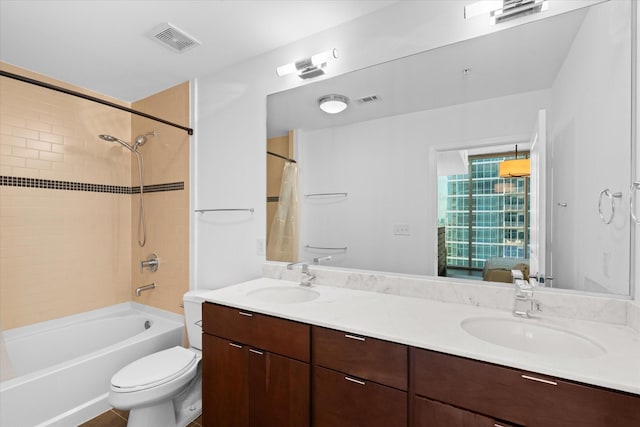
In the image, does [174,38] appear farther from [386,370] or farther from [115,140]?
[386,370]

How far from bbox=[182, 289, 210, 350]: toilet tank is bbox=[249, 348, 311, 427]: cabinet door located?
91cm

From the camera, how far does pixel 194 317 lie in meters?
2.21

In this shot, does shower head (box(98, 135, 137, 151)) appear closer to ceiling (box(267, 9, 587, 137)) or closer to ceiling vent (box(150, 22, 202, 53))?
ceiling vent (box(150, 22, 202, 53))

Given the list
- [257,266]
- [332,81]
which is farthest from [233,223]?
[332,81]

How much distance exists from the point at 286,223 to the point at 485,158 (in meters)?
1.26

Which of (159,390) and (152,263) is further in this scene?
(152,263)

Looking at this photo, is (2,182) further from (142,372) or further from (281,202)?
(281,202)

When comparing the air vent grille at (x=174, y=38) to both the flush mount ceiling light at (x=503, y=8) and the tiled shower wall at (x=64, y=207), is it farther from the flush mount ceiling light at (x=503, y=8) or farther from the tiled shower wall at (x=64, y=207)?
the flush mount ceiling light at (x=503, y=8)

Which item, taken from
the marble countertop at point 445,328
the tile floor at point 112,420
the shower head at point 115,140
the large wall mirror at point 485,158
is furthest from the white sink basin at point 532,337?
the shower head at point 115,140

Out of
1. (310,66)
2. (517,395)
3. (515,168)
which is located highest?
(310,66)

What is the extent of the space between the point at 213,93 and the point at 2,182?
66.3 inches

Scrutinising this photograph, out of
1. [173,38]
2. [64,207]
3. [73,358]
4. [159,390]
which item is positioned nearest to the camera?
[159,390]

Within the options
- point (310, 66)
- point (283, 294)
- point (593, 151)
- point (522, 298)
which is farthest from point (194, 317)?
point (593, 151)

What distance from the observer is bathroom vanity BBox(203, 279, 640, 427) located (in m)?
0.84
